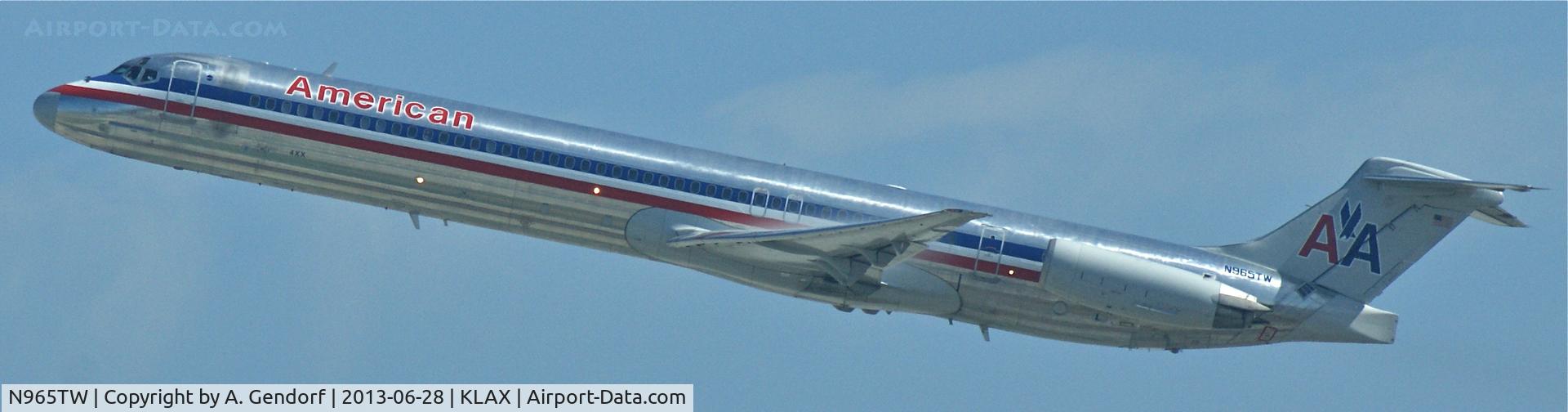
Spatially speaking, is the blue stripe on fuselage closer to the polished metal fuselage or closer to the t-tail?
the polished metal fuselage

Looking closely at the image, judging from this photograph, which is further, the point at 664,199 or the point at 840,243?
the point at 664,199

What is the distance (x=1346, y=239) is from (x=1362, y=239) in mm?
321

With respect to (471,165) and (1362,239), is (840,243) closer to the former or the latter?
(471,165)

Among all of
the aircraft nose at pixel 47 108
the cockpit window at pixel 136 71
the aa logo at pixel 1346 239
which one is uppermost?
the aa logo at pixel 1346 239

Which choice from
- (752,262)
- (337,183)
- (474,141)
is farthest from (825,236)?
(337,183)

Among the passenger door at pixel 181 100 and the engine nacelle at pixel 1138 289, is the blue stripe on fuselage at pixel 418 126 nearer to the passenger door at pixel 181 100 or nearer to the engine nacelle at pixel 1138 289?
the passenger door at pixel 181 100

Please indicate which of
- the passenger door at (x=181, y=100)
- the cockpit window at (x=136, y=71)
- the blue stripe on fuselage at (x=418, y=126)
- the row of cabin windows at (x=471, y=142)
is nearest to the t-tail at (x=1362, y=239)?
the blue stripe on fuselage at (x=418, y=126)

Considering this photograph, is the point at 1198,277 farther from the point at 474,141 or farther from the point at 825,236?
the point at 474,141

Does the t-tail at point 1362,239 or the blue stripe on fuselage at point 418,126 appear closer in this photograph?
the blue stripe on fuselage at point 418,126

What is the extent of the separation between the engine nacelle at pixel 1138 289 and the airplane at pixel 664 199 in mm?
35

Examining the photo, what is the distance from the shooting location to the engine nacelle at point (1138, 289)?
3716 centimetres

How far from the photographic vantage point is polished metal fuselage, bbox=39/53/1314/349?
37.4m

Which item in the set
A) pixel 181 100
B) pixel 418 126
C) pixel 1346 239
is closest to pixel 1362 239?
pixel 1346 239

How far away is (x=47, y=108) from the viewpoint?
126ft
